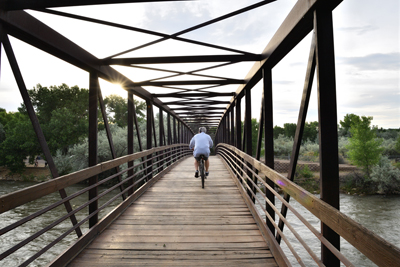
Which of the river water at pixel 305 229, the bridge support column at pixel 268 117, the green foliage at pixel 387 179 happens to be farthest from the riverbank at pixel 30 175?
the bridge support column at pixel 268 117

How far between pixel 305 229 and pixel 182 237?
13.3m

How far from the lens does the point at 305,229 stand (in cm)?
1509

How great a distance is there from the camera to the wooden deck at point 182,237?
3.05 metres

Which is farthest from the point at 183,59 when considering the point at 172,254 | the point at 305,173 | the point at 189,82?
the point at 305,173

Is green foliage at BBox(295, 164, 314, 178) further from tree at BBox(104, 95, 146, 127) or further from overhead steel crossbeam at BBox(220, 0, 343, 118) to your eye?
tree at BBox(104, 95, 146, 127)

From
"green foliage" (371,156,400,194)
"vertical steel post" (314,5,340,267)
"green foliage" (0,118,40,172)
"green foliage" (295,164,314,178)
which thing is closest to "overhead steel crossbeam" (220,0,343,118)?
"vertical steel post" (314,5,340,267)

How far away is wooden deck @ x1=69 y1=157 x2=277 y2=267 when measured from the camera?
10.0ft

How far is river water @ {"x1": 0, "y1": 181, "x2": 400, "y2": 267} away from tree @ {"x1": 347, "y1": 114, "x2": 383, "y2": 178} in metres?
3.93

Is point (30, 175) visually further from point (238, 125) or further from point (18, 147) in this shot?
point (238, 125)

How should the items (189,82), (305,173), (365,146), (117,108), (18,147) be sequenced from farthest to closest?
(117,108), (18,147), (365,146), (305,173), (189,82)

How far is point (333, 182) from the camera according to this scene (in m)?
2.49

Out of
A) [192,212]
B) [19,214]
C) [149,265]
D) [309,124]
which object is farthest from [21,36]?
[309,124]

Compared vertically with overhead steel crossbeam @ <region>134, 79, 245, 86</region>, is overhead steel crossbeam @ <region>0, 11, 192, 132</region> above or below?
below

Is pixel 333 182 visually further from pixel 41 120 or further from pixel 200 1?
pixel 41 120
